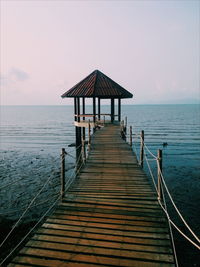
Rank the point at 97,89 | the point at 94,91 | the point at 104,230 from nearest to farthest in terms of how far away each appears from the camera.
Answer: the point at 104,230 → the point at 94,91 → the point at 97,89

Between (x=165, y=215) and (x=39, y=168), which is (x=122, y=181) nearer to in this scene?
(x=165, y=215)

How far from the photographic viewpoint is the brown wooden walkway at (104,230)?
395 cm

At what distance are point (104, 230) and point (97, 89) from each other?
16.7 metres

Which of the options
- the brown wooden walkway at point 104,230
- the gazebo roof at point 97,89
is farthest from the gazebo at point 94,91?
the brown wooden walkway at point 104,230

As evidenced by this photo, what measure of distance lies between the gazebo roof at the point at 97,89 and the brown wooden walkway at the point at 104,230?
12.7 m

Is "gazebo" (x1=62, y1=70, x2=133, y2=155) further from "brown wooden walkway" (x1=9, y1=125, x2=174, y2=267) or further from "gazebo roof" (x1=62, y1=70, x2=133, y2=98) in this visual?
"brown wooden walkway" (x1=9, y1=125, x2=174, y2=267)

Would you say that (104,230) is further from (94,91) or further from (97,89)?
(97,89)

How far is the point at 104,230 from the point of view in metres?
4.81

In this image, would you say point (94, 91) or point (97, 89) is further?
point (97, 89)

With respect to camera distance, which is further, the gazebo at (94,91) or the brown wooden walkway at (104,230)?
the gazebo at (94,91)

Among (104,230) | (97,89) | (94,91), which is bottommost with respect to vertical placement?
(104,230)

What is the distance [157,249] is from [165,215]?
4.84ft

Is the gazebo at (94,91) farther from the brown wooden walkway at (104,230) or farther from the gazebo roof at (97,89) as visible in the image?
the brown wooden walkway at (104,230)

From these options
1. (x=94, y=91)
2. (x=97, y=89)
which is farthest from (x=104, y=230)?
(x=97, y=89)
